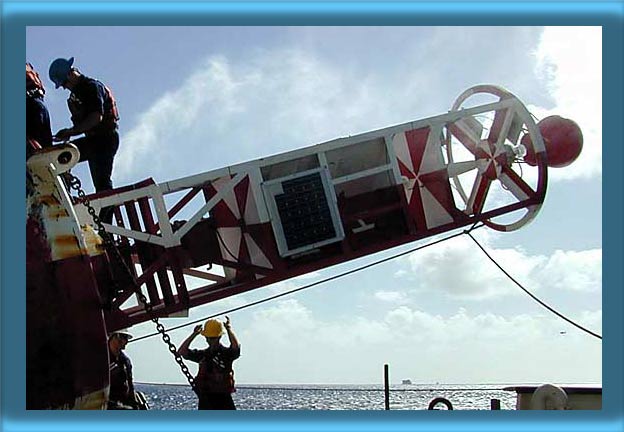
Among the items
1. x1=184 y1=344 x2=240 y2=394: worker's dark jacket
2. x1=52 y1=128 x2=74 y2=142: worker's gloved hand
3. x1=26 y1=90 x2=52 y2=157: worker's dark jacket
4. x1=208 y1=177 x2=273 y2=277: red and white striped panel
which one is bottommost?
x1=184 y1=344 x2=240 y2=394: worker's dark jacket

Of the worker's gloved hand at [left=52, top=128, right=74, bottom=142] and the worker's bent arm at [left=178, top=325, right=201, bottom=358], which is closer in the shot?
the worker's gloved hand at [left=52, top=128, right=74, bottom=142]

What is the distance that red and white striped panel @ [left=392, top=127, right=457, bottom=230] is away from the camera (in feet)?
31.9

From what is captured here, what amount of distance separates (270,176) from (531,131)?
3.24 meters

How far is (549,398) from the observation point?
33.8 feet

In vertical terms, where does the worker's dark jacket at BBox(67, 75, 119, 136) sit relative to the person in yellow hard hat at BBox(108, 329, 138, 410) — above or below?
above

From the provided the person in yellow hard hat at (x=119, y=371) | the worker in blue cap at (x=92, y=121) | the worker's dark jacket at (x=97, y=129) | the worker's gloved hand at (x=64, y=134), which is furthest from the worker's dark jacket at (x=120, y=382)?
the worker's gloved hand at (x=64, y=134)

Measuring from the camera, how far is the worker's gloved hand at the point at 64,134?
29.5 ft

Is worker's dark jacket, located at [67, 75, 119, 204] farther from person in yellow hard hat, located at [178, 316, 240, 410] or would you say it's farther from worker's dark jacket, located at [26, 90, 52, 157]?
person in yellow hard hat, located at [178, 316, 240, 410]

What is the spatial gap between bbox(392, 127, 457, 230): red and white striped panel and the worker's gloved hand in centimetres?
372

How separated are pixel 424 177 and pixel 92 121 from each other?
3952 millimetres

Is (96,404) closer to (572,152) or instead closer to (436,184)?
(436,184)

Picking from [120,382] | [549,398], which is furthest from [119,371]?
[549,398]

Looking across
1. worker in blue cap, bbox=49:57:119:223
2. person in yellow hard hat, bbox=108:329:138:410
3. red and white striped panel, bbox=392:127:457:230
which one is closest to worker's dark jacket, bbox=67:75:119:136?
worker in blue cap, bbox=49:57:119:223

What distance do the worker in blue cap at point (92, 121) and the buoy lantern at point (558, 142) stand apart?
16.4 ft
